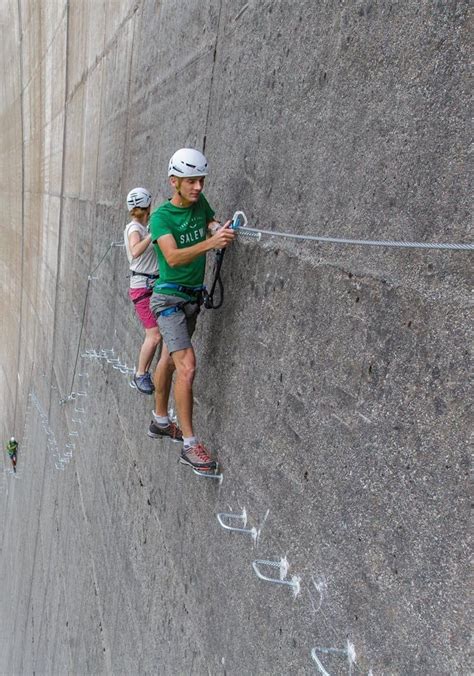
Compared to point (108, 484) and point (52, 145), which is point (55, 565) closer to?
point (108, 484)

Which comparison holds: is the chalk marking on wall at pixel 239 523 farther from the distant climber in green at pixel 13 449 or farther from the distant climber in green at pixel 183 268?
the distant climber in green at pixel 13 449

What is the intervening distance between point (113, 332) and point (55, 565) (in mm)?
4506

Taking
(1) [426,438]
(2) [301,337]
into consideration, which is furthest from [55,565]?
(1) [426,438]

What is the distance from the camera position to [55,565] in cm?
901

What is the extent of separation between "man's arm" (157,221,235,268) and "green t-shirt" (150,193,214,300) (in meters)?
0.05

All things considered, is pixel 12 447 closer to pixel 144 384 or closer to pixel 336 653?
pixel 144 384

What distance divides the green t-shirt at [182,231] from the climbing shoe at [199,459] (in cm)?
80

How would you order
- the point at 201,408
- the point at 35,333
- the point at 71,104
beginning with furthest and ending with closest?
1. the point at 35,333
2. the point at 71,104
3. the point at 201,408

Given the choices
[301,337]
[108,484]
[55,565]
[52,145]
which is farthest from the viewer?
[52,145]

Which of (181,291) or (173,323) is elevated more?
(181,291)

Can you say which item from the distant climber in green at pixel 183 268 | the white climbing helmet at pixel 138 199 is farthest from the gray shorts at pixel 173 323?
the white climbing helmet at pixel 138 199

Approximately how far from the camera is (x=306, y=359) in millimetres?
2436

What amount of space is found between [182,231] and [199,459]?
1174 mm

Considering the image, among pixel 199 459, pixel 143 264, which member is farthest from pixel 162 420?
pixel 143 264
